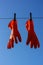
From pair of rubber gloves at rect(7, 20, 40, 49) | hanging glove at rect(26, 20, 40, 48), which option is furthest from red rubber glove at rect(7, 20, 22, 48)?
hanging glove at rect(26, 20, 40, 48)

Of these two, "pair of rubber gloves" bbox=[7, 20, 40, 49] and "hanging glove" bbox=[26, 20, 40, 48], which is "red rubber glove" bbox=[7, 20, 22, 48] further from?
"hanging glove" bbox=[26, 20, 40, 48]

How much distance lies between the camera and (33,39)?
1.64m

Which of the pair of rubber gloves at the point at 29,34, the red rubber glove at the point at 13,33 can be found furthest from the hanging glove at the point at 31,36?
the red rubber glove at the point at 13,33

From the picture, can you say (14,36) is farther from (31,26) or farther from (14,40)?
(31,26)

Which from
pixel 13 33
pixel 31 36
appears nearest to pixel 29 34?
pixel 31 36

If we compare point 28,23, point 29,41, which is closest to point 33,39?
point 29,41

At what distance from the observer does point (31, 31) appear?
5.28 feet

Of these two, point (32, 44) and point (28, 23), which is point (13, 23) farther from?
point (32, 44)

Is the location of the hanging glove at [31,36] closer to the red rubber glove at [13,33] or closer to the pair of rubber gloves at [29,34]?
the pair of rubber gloves at [29,34]

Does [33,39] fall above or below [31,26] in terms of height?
below

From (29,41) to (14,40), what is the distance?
0.14m

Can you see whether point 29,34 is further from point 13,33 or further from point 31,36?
point 13,33

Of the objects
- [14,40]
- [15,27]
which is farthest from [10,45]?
[15,27]

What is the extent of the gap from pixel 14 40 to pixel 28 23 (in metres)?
0.20
